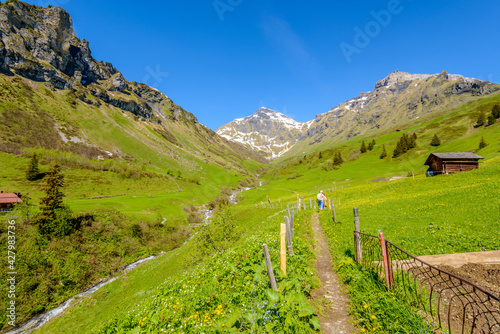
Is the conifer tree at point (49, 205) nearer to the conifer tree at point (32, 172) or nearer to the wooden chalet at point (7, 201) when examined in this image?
the wooden chalet at point (7, 201)

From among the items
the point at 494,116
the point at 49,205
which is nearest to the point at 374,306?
the point at 49,205

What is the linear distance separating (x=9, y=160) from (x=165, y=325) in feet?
279

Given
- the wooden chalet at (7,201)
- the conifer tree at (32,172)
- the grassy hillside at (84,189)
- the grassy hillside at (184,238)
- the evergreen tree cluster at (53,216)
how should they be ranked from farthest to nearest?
the conifer tree at (32,172) → the wooden chalet at (7,201) → the evergreen tree cluster at (53,216) → the grassy hillside at (84,189) → the grassy hillside at (184,238)

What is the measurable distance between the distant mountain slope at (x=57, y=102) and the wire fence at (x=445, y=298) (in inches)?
4075

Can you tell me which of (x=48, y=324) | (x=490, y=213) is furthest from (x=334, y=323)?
(x=48, y=324)

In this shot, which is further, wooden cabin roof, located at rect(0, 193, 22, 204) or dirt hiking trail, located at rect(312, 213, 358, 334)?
wooden cabin roof, located at rect(0, 193, 22, 204)

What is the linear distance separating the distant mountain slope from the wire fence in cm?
10349

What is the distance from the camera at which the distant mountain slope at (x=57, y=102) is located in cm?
10200

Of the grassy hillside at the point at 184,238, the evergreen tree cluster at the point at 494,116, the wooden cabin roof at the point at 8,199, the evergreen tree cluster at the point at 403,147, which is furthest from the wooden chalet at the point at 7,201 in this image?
the evergreen tree cluster at the point at 494,116

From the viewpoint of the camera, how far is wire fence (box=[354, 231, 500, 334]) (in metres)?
5.59

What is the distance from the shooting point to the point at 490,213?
15602mm

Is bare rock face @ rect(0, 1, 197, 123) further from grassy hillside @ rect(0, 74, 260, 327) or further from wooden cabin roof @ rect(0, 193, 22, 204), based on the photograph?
wooden cabin roof @ rect(0, 193, 22, 204)

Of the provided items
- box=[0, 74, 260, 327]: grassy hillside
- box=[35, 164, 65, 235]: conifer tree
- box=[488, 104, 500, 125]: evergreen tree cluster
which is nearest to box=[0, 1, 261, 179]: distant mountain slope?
box=[0, 74, 260, 327]: grassy hillside

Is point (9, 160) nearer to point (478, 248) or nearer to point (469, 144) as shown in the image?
point (478, 248)
